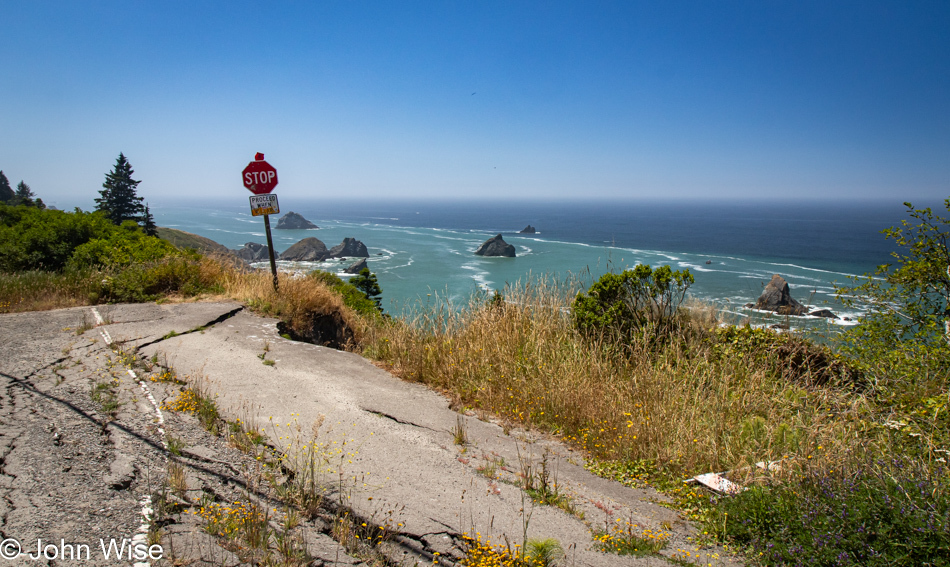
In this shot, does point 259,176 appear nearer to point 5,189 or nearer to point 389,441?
point 389,441

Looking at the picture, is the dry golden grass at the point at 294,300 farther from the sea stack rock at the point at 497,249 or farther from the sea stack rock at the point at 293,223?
the sea stack rock at the point at 293,223

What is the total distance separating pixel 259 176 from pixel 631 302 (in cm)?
707

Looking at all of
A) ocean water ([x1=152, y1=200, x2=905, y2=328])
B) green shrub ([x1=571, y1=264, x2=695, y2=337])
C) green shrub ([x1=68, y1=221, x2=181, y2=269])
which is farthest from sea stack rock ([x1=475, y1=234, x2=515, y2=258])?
green shrub ([x1=571, y1=264, x2=695, y2=337])

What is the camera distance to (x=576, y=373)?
5184 mm

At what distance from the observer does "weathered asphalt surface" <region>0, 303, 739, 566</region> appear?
117 inches

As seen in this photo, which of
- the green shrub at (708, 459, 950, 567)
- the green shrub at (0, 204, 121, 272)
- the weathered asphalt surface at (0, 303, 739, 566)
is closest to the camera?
the green shrub at (708, 459, 950, 567)

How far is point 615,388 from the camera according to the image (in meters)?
4.82

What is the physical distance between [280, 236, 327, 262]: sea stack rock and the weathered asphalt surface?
8271cm

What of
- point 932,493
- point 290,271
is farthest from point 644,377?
point 290,271

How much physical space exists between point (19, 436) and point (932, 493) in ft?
19.6

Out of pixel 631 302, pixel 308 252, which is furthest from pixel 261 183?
pixel 308 252

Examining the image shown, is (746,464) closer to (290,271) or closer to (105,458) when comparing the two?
(105,458)

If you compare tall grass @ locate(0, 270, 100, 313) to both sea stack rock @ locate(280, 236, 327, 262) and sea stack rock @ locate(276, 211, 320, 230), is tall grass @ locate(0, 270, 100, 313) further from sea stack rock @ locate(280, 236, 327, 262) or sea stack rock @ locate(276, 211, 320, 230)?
sea stack rock @ locate(276, 211, 320, 230)

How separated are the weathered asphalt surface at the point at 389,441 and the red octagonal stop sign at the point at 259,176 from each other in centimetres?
281
